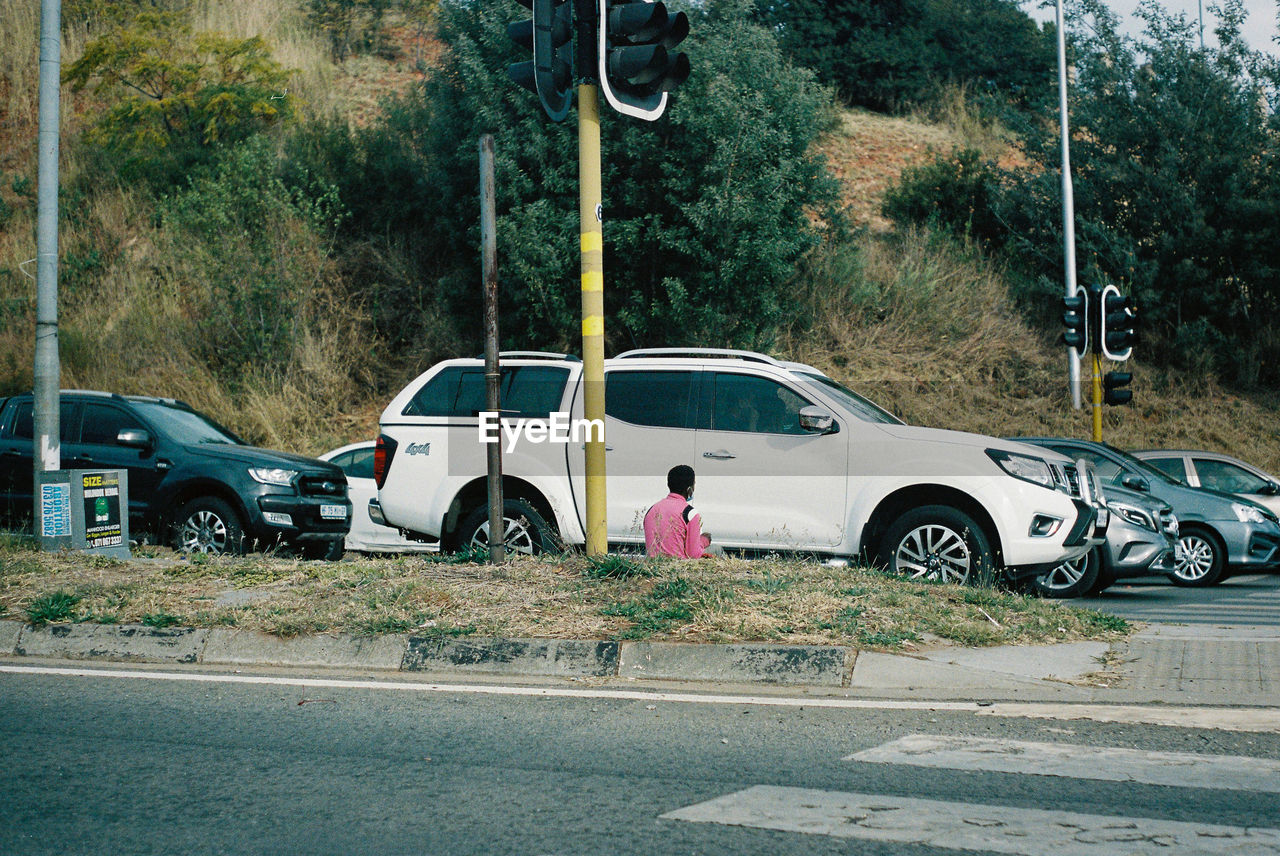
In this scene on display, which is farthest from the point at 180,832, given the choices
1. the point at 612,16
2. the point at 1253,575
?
the point at 1253,575

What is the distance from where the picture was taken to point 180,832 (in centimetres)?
404

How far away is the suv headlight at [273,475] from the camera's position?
1220 cm

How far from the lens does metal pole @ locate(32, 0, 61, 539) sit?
1086 cm

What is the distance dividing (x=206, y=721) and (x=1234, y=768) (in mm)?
4507

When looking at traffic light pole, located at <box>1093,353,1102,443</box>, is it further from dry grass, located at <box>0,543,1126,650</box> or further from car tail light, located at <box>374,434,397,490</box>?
car tail light, located at <box>374,434,397,490</box>

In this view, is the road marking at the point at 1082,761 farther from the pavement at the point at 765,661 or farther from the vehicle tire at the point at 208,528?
the vehicle tire at the point at 208,528

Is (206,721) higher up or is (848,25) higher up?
(848,25)

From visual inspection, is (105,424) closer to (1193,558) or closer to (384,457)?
(384,457)

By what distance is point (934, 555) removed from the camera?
902 centimetres

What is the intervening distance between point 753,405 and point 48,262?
6.68 m

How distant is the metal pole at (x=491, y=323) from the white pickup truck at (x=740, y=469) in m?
0.26

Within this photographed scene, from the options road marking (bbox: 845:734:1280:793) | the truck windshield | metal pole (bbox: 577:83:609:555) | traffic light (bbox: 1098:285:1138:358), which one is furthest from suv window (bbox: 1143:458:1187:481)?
road marking (bbox: 845:734:1280:793)

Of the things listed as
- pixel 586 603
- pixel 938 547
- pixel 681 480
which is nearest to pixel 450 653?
pixel 586 603

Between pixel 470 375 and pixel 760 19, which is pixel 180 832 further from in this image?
pixel 760 19
